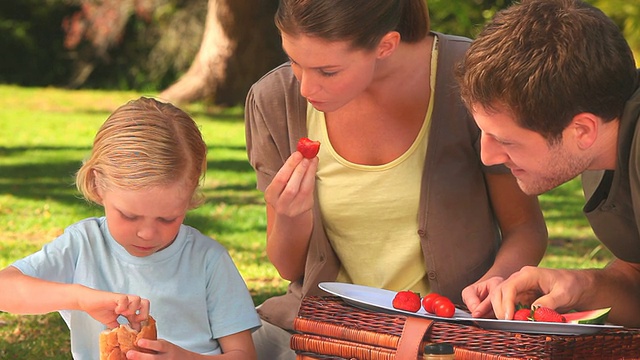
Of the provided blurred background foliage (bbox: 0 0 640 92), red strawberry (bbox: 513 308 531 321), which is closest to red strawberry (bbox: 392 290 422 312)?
red strawberry (bbox: 513 308 531 321)

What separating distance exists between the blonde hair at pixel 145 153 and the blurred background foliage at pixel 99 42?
1403 cm

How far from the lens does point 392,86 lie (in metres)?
3.27

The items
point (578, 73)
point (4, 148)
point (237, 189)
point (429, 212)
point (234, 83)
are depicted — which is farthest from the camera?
point (234, 83)

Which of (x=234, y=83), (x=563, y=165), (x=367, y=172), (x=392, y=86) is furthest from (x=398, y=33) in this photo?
(x=234, y=83)

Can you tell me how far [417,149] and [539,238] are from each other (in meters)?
0.49

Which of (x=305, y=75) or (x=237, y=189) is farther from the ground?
(x=305, y=75)

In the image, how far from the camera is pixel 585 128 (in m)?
2.57

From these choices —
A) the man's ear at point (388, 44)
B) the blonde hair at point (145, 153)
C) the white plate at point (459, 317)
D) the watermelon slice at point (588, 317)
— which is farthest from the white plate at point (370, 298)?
the man's ear at point (388, 44)

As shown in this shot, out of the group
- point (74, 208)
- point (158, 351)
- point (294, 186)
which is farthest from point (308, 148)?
point (74, 208)

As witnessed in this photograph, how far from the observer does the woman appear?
127 inches

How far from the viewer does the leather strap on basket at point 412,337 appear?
8.32ft

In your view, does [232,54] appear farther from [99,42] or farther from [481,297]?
[481,297]

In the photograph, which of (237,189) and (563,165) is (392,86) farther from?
(237,189)

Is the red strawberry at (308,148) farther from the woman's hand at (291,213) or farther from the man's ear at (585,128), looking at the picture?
the man's ear at (585,128)
